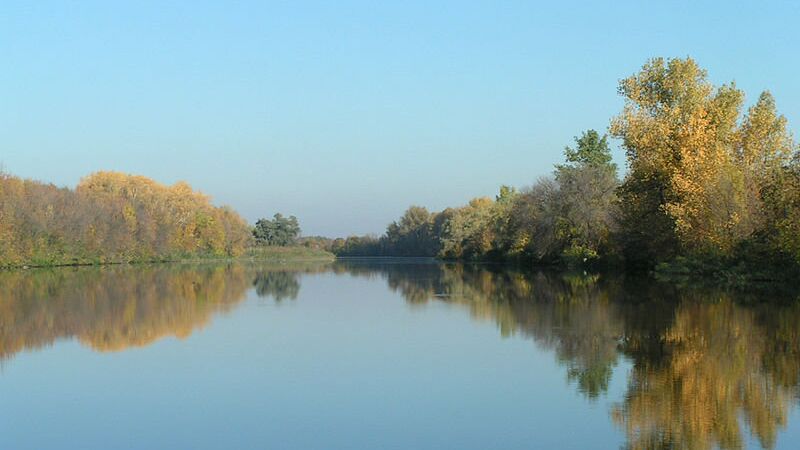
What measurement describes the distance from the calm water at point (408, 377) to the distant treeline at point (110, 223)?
144 feet

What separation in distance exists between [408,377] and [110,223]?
69809 mm

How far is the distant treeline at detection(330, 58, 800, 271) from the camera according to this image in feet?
108

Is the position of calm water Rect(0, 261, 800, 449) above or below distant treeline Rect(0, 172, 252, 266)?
below

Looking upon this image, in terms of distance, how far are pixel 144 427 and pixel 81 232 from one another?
220 ft

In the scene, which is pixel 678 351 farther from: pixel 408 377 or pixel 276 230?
pixel 276 230

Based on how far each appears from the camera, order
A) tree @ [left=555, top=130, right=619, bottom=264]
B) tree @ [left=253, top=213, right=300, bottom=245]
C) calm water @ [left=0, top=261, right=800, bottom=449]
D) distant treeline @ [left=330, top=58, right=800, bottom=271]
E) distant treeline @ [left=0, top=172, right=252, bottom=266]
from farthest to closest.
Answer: tree @ [left=253, top=213, right=300, bottom=245] < distant treeline @ [left=0, top=172, right=252, bottom=266] < tree @ [left=555, top=130, right=619, bottom=264] < distant treeline @ [left=330, top=58, right=800, bottom=271] < calm water @ [left=0, top=261, right=800, bottom=449]

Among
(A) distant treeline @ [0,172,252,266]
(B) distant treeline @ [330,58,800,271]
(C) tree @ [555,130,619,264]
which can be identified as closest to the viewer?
(B) distant treeline @ [330,58,800,271]

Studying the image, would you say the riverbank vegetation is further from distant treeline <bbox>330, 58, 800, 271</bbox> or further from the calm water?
the calm water

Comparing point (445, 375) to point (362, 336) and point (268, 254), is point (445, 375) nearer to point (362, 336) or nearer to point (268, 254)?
point (362, 336)

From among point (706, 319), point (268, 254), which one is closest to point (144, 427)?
point (706, 319)

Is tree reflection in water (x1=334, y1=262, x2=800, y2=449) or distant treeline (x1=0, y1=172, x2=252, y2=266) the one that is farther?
distant treeline (x1=0, y1=172, x2=252, y2=266)

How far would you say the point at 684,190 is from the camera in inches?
1428

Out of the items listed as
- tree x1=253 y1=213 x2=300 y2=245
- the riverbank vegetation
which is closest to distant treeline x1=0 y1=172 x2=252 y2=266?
the riverbank vegetation

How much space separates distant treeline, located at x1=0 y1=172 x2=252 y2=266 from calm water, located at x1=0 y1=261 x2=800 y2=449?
4391cm
